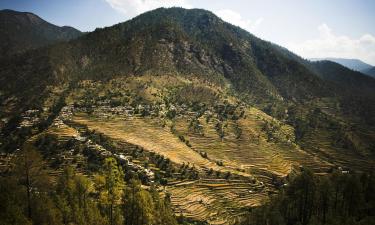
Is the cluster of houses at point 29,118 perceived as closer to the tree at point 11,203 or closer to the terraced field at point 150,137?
the terraced field at point 150,137

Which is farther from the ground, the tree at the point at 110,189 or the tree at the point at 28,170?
the tree at the point at 28,170

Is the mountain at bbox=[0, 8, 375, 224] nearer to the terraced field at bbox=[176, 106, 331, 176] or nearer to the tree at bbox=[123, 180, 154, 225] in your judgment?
the terraced field at bbox=[176, 106, 331, 176]

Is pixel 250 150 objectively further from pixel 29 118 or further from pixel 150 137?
pixel 29 118

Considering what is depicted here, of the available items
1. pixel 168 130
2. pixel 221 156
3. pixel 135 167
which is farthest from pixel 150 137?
pixel 221 156

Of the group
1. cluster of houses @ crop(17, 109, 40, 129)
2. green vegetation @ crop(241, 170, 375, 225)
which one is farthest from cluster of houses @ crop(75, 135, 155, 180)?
green vegetation @ crop(241, 170, 375, 225)

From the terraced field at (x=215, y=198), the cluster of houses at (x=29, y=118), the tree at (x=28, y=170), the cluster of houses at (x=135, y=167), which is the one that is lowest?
the terraced field at (x=215, y=198)

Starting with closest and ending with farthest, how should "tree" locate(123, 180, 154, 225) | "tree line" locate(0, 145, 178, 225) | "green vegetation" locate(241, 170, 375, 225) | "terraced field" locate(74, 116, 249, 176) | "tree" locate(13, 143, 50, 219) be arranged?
"tree" locate(13, 143, 50, 219)
"tree line" locate(0, 145, 178, 225)
"tree" locate(123, 180, 154, 225)
"green vegetation" locate(241, 170, 375, 225)
"terraced field" locate(74, 116, 249, 176)

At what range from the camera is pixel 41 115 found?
436 feet

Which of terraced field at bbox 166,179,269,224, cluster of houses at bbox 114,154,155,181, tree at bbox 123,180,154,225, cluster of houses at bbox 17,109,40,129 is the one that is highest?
cluster of houses at bbox 17,109,40,129

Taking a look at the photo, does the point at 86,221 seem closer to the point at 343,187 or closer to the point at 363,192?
the point at 343,187

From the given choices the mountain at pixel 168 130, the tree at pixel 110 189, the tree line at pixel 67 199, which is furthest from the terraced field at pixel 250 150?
the tree at pixel 110 189

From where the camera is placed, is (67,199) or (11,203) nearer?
(11,203)

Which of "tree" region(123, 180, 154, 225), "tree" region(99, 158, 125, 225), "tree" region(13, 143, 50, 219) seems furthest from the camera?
"tree" region(123, 180, 154, 225)

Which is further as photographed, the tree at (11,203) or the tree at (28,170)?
the tree at (28,170)
